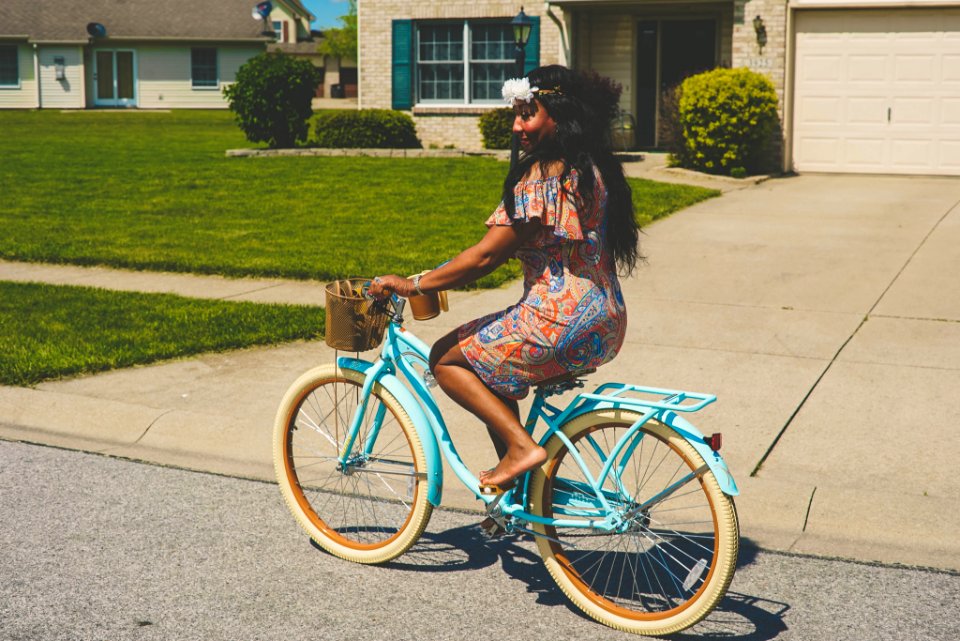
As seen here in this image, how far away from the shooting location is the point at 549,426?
13.4 ft

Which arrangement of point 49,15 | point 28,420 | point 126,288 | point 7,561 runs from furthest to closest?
point 49,15, point 126,288, point 28,420, point 7,561

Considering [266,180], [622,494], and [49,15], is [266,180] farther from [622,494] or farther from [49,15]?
[49,15]

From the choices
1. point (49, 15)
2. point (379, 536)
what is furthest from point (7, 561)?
point (49, 15)

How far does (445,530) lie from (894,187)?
13.5 metres

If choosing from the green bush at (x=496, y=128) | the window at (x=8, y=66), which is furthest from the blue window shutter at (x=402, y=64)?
the window at (x=8, y=66)

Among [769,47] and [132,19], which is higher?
[132,19]

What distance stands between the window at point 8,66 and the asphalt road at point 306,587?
4522 cm

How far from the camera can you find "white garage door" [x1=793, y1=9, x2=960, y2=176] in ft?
59.7

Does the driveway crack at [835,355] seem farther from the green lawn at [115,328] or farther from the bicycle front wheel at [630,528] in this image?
the green lawn at [115,328]

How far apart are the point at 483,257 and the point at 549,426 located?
0.64m

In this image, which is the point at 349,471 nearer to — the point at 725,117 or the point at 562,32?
the point at 725,117

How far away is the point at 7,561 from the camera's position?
4586 millimetres

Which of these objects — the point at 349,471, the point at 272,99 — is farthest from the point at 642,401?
the point at 272,99

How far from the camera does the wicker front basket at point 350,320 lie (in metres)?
4.36
